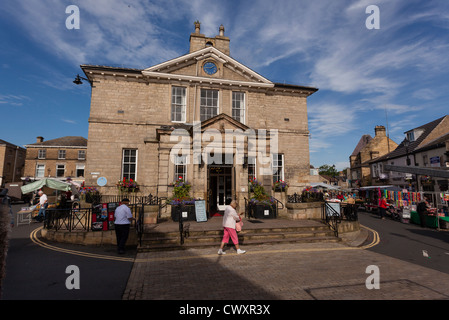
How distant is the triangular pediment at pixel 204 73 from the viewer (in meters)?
16.1

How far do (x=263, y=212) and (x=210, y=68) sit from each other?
11.1 metres

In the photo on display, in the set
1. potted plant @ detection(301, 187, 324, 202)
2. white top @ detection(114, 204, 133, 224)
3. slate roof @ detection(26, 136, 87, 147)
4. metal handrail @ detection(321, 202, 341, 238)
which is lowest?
metal handrail @ detection(321, 202, 341, 238)

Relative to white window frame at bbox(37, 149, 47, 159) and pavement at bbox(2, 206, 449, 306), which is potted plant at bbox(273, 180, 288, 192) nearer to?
pavement at bbox(2, 206, 449, 306)

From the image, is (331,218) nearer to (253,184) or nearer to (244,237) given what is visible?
(253,184)

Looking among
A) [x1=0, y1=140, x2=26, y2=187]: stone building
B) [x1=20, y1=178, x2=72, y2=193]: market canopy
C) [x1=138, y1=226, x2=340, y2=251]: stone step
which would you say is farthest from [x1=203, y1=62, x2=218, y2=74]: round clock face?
[x1=0, y1=140, x2=26, y2=187]: stone building

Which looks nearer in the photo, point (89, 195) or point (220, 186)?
point (89, 195)

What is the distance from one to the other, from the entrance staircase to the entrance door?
511cm

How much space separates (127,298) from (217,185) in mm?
11148

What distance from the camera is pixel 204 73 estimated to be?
16969mm

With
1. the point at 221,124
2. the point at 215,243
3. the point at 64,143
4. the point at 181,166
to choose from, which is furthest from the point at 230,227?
the point at 64,143

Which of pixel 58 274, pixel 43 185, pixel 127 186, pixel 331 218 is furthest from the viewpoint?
pixel 43 185

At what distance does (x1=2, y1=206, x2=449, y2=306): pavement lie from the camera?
495cm

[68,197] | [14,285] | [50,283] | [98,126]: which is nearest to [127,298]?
[50,283]

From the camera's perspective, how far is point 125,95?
15953 mm
